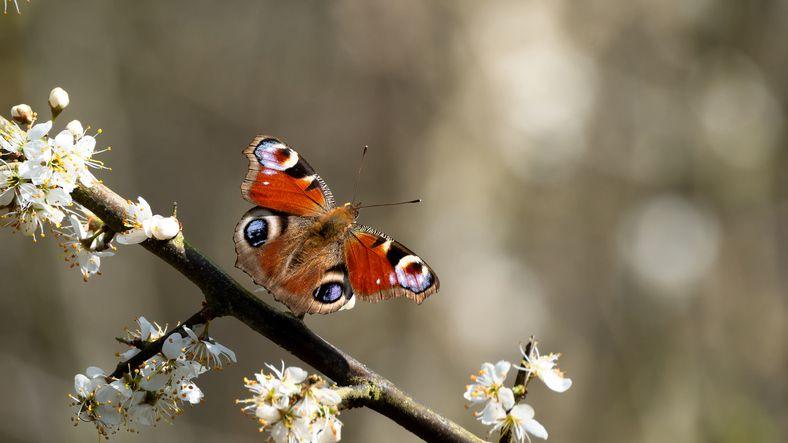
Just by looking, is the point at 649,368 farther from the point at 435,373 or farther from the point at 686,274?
the point at 435,373

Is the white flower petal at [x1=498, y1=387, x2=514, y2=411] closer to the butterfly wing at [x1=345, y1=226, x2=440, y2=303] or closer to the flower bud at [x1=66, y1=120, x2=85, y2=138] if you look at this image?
the butterfly wing at [x1=345, y1=226, x2=440, y2=303]

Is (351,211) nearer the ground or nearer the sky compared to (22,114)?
nearer the sky

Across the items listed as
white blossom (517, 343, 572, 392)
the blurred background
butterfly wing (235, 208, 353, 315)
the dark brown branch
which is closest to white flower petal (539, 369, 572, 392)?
white blossom (517, 343, 572, 392)

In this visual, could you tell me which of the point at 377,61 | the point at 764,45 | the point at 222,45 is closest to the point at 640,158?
the point at 764,45

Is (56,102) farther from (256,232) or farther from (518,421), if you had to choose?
(518,421)

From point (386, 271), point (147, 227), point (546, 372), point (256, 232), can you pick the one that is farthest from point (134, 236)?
point (546, 372)

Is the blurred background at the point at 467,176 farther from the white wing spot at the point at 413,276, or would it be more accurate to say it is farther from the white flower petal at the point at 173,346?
the white flower petal at the point at 173,346
